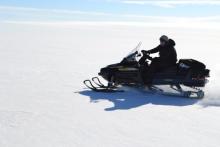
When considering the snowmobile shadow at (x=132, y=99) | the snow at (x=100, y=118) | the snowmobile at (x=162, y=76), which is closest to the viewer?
the snow at (x=100, y=118)

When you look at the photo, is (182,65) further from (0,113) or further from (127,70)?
(0,113)

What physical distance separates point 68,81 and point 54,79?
21.4 inches

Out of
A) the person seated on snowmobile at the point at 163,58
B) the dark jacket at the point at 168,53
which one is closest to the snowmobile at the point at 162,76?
the person seated on snowmobile at the point at 163,58

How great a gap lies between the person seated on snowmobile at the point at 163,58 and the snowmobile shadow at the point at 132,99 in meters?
0.48

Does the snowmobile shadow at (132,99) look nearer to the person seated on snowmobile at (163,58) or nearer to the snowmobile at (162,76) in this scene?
the snowmobile at (162,76)

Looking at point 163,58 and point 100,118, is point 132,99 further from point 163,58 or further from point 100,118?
point 100,118

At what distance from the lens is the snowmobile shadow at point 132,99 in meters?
8.77

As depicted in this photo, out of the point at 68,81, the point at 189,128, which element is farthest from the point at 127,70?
the point at 189,128

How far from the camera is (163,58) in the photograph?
9891 mm

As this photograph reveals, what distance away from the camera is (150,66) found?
33.1ft

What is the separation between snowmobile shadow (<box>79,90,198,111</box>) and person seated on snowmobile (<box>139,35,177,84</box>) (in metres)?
0.48

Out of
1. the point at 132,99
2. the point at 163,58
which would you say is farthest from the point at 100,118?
the point at 163,58

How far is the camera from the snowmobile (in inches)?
387

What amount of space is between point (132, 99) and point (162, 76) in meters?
1.09
